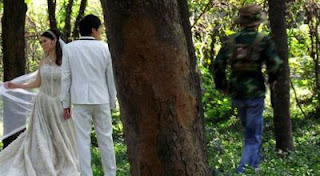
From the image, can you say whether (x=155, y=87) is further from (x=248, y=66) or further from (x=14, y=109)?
(x=14, y=109)

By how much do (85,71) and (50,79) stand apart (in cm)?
157

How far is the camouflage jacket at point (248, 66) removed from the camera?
6.41 meters

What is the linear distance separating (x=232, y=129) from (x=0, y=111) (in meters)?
5.54

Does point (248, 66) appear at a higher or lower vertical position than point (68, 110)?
higher

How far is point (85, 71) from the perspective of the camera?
7.45 m

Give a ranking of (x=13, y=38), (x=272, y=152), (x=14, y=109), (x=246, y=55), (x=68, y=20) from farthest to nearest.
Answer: (x=68, y=20)
(x=13, y=38)
(x=14, y=109)
(x=272, y=152)
(x=246, y=55)

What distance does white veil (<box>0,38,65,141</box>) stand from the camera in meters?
10.1

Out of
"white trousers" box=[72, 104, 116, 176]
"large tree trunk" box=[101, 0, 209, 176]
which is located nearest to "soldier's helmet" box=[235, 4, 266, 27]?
"white trousers" box=[72, 104, 116, 176]

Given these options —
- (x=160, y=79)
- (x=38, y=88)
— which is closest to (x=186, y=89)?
(x=160, y=79)

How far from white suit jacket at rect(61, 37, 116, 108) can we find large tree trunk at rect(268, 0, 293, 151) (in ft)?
7.77

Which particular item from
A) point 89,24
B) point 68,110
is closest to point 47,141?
point 68,110

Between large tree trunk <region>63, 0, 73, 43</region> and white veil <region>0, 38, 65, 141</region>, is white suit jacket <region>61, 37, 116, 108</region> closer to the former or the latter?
white veil <region>0, 38, 65, 141</region>

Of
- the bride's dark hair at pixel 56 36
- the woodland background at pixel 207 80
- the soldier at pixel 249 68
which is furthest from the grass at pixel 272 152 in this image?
the bride's dark hair at pixel 56 36

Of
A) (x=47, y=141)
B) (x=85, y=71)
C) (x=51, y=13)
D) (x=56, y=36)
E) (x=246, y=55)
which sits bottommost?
(x=47, y=141)
